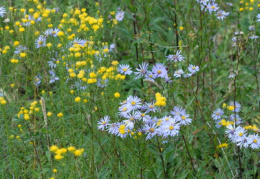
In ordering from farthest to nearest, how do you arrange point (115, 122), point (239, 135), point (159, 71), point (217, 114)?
point (217, 114), point (159, 71), point (115, 122), point (239, 135)

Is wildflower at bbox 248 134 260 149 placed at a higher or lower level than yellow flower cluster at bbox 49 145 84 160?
lower

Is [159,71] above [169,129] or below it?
above

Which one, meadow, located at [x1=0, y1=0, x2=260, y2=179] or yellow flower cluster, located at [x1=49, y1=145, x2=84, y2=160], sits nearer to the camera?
yellow flower cluster, located at [x1=49, y1=145, x2=84, y2=160]

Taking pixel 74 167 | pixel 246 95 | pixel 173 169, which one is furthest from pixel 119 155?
pixel 246 95

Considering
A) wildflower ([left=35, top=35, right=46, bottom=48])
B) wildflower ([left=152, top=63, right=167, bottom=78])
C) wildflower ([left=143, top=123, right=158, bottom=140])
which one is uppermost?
wildflower ([left=35, top=35, right=46, bottom=48])

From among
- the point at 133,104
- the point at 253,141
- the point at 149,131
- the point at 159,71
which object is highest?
the point at 159,71

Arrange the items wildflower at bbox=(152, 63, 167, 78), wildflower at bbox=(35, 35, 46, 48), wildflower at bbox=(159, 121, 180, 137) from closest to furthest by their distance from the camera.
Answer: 1. wildflower at bbox=(159, 121, 180, 137)
2. wildflower at bbox=(152, 63, 167, 78)
3. wildflower at bbox=(35, 35, 46, 48)

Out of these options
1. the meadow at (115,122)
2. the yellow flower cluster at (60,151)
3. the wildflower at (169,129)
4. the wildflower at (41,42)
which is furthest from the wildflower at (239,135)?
the wildflower at (41,42)

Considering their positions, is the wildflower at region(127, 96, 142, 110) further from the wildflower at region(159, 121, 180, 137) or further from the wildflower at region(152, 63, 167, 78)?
the wildflower at region(152, 63, 167, 78)

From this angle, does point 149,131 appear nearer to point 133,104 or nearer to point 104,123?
point 133,104

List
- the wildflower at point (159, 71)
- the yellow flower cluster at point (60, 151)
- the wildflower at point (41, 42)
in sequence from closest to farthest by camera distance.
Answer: the yellow flower cluster at point (60, 151), the wildflower at point (159, 71), the wildflower at point (41, 42)

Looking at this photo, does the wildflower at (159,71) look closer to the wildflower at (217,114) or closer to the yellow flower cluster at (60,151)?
the wildflower at (217,114)

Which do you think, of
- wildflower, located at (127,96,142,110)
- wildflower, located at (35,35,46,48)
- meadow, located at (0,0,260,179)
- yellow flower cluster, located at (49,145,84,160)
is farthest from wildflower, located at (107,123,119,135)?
wildflower, located at (35,35,46,48)

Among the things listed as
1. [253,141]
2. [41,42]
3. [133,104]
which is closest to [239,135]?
[253,141]
